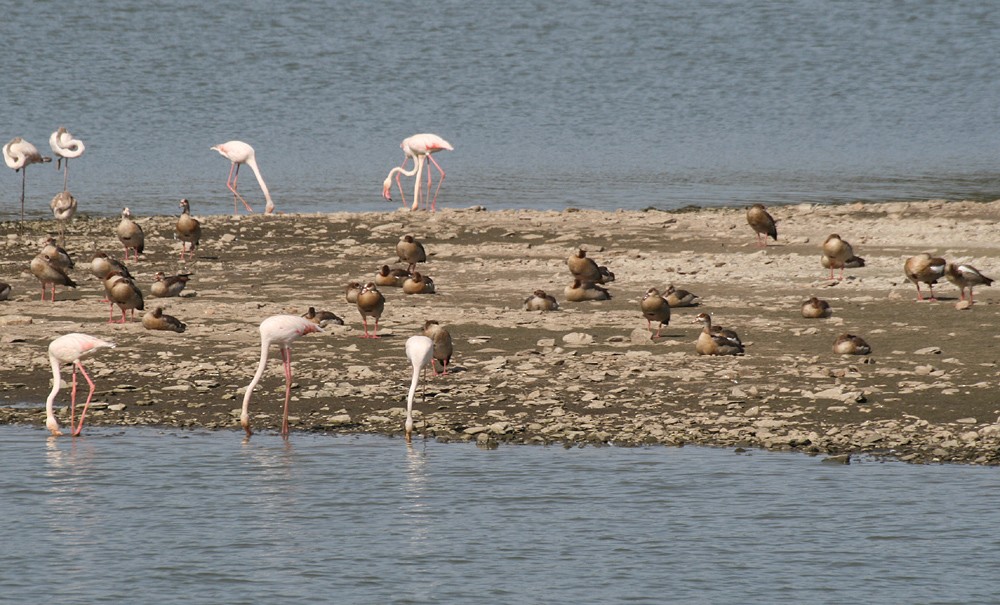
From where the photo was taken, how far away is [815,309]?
58.9 ft

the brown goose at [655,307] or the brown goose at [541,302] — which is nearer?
the brown goose at [655,307]

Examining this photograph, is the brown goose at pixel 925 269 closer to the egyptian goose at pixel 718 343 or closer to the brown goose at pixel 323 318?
the egyptian goose at pixel 718 343

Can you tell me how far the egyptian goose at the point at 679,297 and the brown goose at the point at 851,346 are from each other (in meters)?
3.29

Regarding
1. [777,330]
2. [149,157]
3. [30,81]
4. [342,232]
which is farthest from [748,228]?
[30,81]

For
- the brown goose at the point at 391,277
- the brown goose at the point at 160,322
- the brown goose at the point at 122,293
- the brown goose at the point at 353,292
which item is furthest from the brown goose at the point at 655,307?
the brown goose at the point at 122,293

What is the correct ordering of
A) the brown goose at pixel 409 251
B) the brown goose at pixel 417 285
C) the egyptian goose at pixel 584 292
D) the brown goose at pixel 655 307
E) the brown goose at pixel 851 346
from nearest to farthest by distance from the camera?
the brown goose at pixel 851 346
the brown goose at pixel 655 307
the egyptian goose at pixel 584 292
the brown goose at pixel 417 285
the brown goose at pixel 409 251

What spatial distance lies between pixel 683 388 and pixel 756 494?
302 centimetres

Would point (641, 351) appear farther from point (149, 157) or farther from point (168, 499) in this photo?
point (149, 157)

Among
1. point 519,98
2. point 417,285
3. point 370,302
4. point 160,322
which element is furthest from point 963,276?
point 519,98

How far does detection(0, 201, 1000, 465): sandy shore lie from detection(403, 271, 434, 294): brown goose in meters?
0.15

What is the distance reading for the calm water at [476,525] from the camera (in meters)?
10.5

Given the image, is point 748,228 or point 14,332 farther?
point 748,228

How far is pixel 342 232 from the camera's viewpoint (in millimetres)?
26297

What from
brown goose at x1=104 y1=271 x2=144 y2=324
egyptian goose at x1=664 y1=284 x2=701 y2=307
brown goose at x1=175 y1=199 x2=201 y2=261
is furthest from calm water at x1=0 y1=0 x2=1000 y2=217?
brown goose at x1=104 y1=271 x2=144 y2=324
